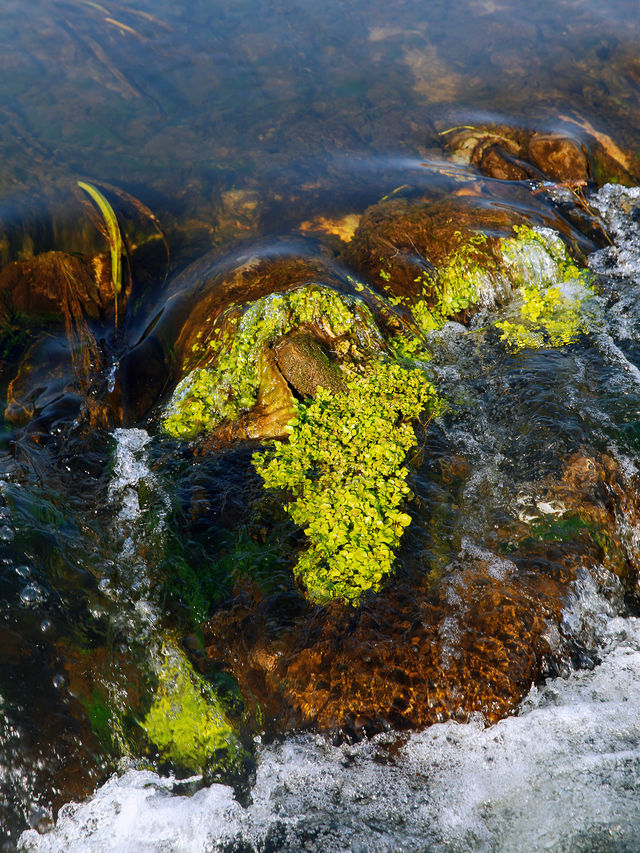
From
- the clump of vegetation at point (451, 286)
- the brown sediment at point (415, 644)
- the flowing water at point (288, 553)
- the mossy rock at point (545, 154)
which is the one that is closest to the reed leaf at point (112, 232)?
the flowing water at point (288, 553)

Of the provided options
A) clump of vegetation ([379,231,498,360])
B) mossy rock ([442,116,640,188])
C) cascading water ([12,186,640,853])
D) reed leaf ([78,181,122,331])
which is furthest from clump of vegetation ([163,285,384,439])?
mossy rock ([442,116,640,188])

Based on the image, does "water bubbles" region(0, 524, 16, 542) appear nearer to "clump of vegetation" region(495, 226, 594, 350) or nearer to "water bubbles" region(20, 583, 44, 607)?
"water bubbles" region(20, 583, 44, 607)

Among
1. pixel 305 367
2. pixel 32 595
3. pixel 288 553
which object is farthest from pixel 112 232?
pixel 288 553

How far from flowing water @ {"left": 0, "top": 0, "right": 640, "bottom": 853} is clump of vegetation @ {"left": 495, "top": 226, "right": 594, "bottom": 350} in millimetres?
156

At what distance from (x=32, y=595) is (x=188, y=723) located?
163 centimetres

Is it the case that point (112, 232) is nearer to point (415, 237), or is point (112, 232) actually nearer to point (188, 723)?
point (415, 237)

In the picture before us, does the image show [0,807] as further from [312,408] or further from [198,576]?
[312,408]

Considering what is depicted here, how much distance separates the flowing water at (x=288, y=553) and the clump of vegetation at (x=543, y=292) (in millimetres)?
156

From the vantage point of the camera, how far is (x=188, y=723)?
457 cm

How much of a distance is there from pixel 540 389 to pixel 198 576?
14.5ft

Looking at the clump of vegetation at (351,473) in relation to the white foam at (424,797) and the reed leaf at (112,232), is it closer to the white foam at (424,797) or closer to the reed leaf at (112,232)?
the white foam at (424,797)

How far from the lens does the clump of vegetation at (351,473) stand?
517 centimetres

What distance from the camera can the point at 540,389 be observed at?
6.85 m

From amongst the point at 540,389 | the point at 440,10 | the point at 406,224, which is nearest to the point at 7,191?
the point at 406,224
